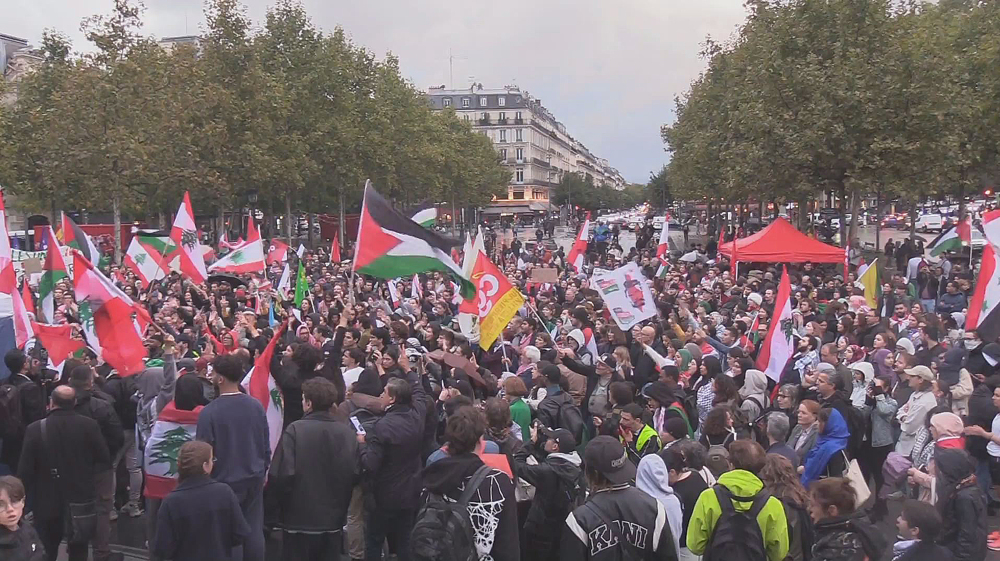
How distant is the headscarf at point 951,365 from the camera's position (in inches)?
383

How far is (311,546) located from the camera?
6000 mm

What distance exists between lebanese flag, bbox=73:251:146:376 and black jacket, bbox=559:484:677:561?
16.8 feet

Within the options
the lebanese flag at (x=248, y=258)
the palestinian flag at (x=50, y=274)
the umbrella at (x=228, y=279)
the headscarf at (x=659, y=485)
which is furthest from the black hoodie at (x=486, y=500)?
the umbrella at (x=228, y=279)

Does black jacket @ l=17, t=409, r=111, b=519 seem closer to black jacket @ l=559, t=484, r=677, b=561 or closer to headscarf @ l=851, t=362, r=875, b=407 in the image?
black jacket @ l=559, t=484, r=677, b=561

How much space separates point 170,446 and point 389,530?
162 centimetres

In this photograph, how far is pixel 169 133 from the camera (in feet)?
119

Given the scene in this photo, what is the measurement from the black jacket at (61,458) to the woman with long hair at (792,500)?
4.54 metres

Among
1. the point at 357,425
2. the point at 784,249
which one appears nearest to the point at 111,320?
the point at 357,425

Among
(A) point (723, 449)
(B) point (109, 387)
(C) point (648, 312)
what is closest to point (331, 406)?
(A) point (723, 449)

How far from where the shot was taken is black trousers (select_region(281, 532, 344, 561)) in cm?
599

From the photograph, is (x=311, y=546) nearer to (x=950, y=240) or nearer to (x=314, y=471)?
(x=314, y=471)

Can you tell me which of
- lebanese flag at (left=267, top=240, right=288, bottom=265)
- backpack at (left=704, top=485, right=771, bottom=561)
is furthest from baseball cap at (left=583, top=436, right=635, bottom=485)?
lebanese flag at (left=267, top=240, right=288, bottom=265)

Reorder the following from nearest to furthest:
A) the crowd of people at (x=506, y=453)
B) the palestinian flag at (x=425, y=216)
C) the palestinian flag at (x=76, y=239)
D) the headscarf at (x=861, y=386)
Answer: the crowd of people at (x=506, y=453) → the headscarf at (x=861, y=386) → the palestinian flag at (x=76, y=239) → the palestinian flag at (x=425, y=216)

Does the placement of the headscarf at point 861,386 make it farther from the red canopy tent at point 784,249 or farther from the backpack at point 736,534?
Answer: the red canopy tent at point 784,249
